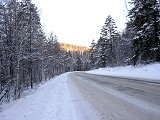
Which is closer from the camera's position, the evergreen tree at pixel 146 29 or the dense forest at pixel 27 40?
the dense forest at pixel 27 40

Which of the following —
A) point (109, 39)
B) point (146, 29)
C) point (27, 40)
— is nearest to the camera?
point (27, 40)

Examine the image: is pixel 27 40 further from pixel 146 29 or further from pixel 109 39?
pixel 109 39

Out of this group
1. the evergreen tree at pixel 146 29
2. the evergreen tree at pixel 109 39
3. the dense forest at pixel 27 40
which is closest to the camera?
the dense forest at pixel 27 40

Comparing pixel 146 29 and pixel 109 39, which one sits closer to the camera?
pixel 146 29

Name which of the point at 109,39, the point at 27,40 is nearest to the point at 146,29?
the point at 27,40

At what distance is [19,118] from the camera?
888 centimetres

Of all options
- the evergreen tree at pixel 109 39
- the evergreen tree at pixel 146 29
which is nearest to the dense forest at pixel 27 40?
the evergreen tree at pixel 146 29

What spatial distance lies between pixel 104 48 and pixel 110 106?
68767mm

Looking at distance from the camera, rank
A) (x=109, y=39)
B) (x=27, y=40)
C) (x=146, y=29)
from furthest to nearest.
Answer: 1. (x=109, y=39)
2. (x=146, y=29)
3. (x=27, y=40)

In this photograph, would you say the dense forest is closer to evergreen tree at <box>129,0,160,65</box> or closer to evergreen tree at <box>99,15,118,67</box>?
evergreen tree at <box>129,0,160,65</box>

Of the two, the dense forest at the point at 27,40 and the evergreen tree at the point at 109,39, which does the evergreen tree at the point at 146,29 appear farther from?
the evergreen tree at the point at 109,39

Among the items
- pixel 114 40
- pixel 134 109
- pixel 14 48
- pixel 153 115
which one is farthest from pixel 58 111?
pixel 114 40

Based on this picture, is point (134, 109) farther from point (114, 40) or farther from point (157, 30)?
point (114, 40)

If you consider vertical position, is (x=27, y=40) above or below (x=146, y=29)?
below
